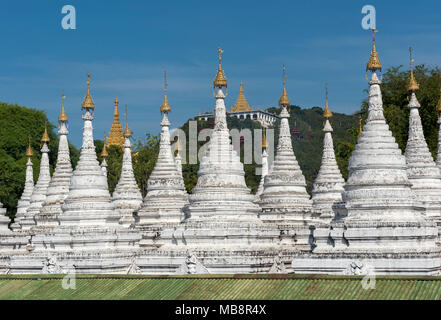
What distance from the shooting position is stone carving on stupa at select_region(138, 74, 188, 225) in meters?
46.0

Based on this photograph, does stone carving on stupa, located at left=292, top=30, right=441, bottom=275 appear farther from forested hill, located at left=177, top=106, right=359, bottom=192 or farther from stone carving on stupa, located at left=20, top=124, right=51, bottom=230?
forested hill, located at left=177, top=106, right=359, bottom=192

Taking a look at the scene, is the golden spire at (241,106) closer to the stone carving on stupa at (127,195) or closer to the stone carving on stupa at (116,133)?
the stone carving on stupa at (116,133)

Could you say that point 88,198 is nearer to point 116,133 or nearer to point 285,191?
point 285,191

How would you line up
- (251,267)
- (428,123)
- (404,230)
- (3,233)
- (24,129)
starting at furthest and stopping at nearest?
(24,129) < (428,123) < (3,233) < (251,267) < (404,230)

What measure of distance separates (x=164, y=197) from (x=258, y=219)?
10.9 meters

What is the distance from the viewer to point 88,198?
38500mm

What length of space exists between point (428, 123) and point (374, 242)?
3571 cm

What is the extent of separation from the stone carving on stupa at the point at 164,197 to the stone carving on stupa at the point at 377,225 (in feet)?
47.1

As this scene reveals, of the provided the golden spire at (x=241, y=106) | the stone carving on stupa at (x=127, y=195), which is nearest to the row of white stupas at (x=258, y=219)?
the stone carving on stupa at (x=127, y=195)

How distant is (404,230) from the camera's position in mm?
31312

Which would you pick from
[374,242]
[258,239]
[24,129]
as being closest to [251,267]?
[258,239]
